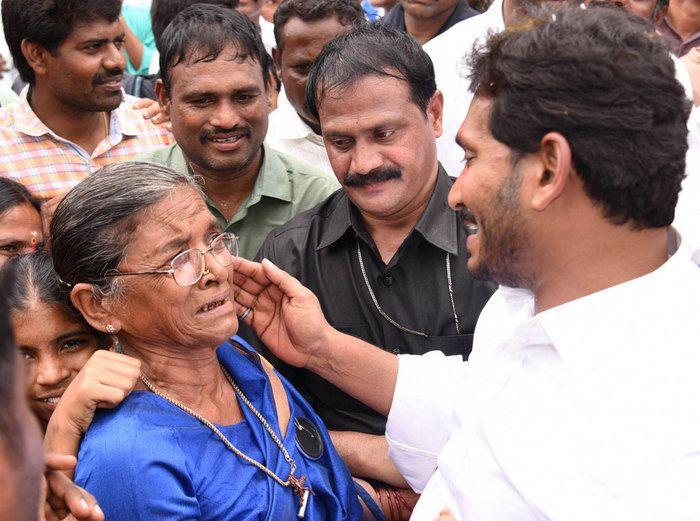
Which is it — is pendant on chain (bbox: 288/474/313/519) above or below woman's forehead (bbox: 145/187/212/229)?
below

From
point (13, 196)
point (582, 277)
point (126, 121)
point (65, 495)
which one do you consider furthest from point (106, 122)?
point (582, 277)

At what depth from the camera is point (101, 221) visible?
8.56 ft

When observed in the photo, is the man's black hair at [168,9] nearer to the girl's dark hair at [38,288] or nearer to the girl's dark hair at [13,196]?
the girl's dark hair at [13,196]

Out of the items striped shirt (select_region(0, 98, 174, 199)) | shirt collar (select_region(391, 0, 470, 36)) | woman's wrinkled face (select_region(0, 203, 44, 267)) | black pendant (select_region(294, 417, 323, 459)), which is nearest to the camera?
black pendant (select_region(294, 417, 323, 459))

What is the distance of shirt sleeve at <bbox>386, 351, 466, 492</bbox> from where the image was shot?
9.73 feet

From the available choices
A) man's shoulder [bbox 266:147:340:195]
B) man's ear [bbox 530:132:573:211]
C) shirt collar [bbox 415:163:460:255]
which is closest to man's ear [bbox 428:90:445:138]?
shirt collar [bbox 415:163:460:255]

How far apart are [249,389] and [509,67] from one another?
4.42 ft

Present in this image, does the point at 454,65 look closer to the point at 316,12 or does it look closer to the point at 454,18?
the point at 316,12

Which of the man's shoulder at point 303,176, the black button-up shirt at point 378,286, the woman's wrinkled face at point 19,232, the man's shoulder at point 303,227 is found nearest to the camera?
the black button-up shirt at point 378,286

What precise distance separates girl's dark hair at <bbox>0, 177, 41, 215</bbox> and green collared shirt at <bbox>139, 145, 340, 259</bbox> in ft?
2.29

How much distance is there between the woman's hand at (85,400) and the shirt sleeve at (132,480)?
0.06m

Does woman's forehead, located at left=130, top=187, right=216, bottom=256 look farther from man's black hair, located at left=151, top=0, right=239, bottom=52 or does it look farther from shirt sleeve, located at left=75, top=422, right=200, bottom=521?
man's black hair, located at left=151, top=0, right=239, bottom=52

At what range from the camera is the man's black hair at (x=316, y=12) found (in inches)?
191

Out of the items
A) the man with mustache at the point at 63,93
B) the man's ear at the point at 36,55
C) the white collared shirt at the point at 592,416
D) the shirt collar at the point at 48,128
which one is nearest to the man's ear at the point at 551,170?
the white collared shirt at the point at 592,416
